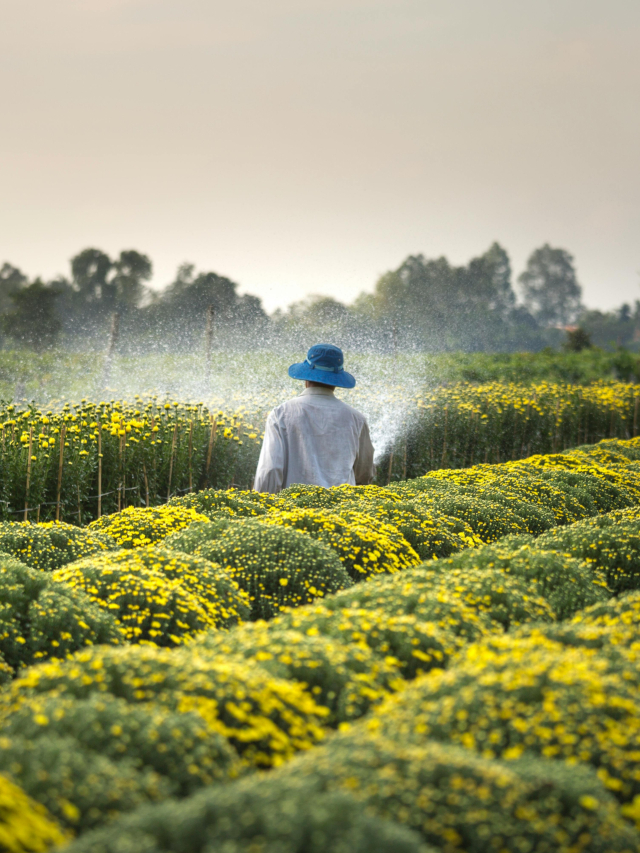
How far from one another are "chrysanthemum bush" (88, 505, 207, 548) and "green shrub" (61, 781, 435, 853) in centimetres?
284

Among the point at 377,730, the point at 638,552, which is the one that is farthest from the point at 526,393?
the point at 377,730

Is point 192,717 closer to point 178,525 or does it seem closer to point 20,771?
point 20,771

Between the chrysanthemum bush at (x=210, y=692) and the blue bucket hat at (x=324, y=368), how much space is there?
3661mm

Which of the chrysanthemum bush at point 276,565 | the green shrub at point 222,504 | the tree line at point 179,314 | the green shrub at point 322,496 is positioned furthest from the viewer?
the tree line at point 179,314

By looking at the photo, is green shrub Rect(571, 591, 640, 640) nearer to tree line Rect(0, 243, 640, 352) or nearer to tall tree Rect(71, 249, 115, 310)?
tree line Rect(0, 243, 640, 352)

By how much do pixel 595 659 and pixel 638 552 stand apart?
2103 millimetres

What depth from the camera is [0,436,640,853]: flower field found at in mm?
1520

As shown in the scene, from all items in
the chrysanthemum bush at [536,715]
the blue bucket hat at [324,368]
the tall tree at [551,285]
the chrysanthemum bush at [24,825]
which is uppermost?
the tall tree at [551,285]

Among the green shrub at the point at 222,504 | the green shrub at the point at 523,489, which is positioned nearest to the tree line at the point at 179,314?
the green shrub at the point at 523,489

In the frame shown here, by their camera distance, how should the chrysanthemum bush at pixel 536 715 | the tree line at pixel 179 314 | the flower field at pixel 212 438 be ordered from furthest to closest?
the tree line at pixel 179 314
the flower field at pixel 212 438
the chrysanthemum bush at pixel 536 715

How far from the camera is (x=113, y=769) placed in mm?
1633

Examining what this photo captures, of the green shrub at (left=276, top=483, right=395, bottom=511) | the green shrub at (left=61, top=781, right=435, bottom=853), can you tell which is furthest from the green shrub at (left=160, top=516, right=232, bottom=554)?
the green shrub at (left=61, top=781, right=435, bottom=853)

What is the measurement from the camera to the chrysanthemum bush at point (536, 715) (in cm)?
183

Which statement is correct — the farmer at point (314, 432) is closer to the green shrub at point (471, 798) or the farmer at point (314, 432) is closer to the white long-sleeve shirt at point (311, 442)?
the white long-sleeve shirt at point (311, 442)
